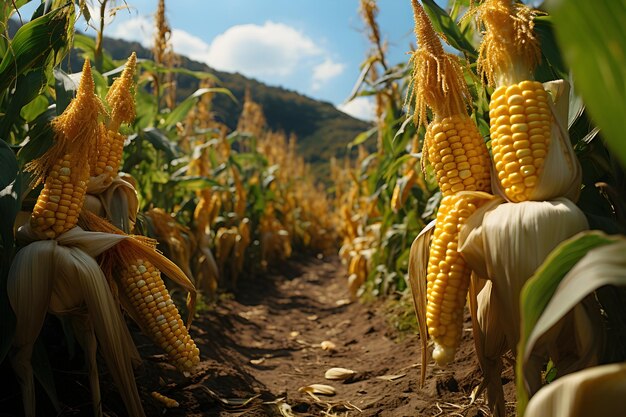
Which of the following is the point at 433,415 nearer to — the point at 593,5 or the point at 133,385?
the point at 133,385

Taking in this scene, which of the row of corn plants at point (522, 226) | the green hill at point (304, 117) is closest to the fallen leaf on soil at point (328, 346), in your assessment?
the row of corn plants at point (522, 226)

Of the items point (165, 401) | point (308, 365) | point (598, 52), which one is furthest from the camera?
point (308, 365)

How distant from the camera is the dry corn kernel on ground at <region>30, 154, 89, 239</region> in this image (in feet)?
5.57

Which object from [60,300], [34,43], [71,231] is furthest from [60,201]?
[34,43]

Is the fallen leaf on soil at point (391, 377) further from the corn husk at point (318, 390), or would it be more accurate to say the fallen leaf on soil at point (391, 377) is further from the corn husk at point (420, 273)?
the corn husk at point (420, 273)

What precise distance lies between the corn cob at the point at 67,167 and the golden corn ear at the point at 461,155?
3.82ft

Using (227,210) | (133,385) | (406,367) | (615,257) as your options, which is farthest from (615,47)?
(227,210)

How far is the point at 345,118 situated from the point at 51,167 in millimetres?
50018

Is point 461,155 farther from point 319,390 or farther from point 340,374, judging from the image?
point 340,374

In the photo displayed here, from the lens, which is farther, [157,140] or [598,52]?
[157,140]

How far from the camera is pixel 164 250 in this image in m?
3.76

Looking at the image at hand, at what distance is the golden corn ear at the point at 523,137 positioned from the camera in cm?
135

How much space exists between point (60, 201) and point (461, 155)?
1283 mm

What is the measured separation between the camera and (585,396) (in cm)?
79
